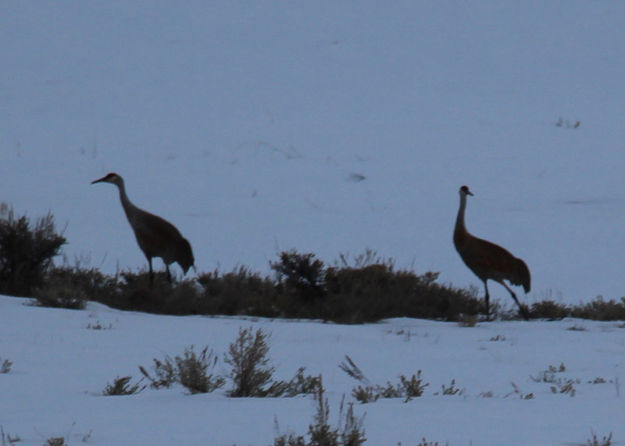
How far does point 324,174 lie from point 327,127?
3152 millimetres

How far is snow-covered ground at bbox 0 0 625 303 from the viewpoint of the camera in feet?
54.6

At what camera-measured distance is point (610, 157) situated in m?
22.1

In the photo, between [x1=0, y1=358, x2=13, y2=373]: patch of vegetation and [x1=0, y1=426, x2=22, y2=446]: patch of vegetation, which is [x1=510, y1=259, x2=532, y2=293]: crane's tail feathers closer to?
[x1=0, y1=358, x2=13, y2=373]: patch of vegetation

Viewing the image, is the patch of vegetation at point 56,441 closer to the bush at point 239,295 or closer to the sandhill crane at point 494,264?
the bush at point 239,295

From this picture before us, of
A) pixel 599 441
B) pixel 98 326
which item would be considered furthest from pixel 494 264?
pixel 599 441

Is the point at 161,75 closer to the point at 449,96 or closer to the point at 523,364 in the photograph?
the point at 449,96

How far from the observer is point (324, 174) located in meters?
20.7

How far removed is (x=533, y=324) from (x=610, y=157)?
12656 millimetres

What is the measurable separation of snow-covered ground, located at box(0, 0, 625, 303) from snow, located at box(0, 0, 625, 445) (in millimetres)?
70

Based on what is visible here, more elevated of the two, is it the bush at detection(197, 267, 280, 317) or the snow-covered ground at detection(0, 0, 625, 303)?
the snow-covered ground at detection(0, 0, 625, 303)

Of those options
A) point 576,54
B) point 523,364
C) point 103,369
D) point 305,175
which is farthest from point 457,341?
point 576,54

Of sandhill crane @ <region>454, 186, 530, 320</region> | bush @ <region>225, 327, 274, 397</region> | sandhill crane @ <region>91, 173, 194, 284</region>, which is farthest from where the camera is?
sandhill crane @ <region>91, 173, 194, 284</region>

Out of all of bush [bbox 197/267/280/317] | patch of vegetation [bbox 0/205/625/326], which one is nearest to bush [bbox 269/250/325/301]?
patch of vegetation [bbox 0/205/625/326]

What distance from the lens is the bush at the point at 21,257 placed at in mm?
10281
